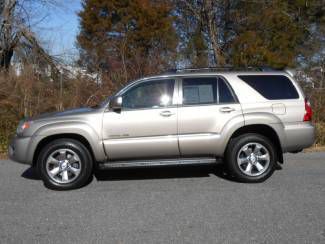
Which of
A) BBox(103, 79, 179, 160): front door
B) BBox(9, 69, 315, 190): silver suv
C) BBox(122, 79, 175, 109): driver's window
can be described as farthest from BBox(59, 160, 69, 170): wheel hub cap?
BBox(122, 79, 175, 109): driver's window

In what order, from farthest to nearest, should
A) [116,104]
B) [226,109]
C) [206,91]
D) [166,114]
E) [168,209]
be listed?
1. [206,91]
2. [226,109]
3. [166,114]
4. [116,104]
5. [168,209]

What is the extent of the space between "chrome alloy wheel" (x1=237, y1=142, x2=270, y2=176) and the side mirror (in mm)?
2055

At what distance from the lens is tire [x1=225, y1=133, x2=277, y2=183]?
23.3 ft

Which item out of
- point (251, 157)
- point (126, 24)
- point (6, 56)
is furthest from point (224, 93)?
point (126, 24)

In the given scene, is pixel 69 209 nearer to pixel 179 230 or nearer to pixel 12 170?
pixel 179 230

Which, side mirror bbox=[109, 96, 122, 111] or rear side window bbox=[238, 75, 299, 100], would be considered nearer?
side mirror bbox=[109, 96, 122, 111]

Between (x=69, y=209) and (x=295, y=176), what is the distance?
386 cm

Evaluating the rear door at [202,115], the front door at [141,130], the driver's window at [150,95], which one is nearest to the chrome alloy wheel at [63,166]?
the front door at [141,130]

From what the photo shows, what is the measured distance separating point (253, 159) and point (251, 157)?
1.8 inches

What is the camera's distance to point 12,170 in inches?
340

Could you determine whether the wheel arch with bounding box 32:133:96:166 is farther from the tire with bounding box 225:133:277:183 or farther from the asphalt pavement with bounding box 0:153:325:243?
the tire with bounding box 225:133:277:183

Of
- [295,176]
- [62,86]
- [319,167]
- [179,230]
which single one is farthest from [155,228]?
[62,86]

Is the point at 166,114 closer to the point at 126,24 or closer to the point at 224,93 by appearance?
the point at 224,93

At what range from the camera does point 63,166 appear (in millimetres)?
6953
